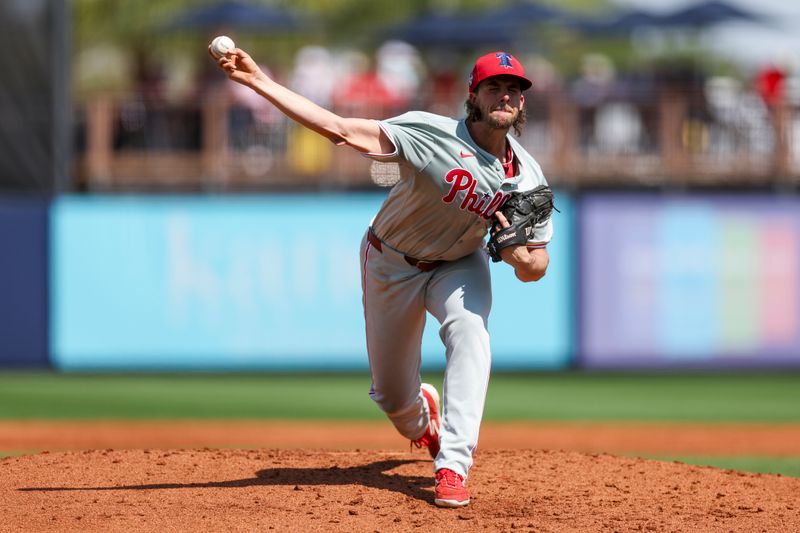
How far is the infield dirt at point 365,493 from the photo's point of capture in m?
5.00

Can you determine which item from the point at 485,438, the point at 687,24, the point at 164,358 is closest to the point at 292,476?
the point at 485,438

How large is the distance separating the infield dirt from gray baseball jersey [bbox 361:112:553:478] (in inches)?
14.1

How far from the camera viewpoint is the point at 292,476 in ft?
19.5

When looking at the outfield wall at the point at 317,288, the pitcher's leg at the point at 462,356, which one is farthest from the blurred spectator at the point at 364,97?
the pitcher's leg at the point at 462,356

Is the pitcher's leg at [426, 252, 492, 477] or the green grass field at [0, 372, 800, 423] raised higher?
the pitcher's leg at [426, 252, 492, 477]

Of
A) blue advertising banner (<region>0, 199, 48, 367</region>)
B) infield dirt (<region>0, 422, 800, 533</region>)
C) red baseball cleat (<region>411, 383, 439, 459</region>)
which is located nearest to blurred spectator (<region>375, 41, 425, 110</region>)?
blue advertising banner (<region>0, 199, 48, 367</region>)

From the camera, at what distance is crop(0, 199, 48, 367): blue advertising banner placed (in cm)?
1320

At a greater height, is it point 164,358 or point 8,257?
point 8,257

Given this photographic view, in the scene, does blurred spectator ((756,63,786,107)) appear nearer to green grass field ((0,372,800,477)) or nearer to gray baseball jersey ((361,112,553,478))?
green grass field ((0,372,800,477))

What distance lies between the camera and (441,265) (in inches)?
225

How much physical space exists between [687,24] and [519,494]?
13.9 meters

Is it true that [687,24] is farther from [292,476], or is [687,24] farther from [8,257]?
[292,476]

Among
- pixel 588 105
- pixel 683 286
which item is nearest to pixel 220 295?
pixel 588 105

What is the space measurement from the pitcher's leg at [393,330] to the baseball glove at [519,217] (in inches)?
17.6
